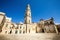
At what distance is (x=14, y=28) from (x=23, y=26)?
466cm

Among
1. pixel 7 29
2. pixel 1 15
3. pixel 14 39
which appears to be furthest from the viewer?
pixel 7 29

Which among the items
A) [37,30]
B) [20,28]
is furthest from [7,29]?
[37,30]

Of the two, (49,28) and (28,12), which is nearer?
(49,28)

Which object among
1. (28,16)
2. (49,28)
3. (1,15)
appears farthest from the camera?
(28,16)

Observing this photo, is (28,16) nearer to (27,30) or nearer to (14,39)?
(27,30)

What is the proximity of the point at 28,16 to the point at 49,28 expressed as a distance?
19189 mm

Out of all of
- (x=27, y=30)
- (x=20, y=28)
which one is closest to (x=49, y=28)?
(x=27, y=30)

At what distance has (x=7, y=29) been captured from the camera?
39.1 m

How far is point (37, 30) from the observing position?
138 feet

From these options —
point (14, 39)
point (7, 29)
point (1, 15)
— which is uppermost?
point (1, 15)

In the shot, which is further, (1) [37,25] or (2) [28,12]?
(2) [28,12]

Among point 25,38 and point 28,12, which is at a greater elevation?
point 28,12

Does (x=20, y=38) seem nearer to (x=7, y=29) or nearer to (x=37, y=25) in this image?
(x=7, y=29)

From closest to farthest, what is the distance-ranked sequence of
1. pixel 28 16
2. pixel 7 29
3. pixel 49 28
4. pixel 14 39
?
pixel 14 39 → pixel 49 28 → pixel 7 29 → pixel 28 16
